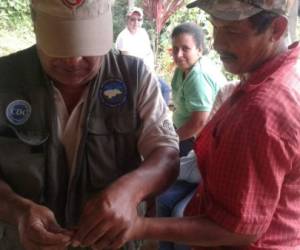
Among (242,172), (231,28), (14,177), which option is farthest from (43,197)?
(231,28)

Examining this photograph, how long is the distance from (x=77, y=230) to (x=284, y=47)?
753 mm

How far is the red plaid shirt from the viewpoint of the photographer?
96 centimetres

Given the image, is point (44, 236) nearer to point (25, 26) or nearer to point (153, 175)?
point (153, 175)

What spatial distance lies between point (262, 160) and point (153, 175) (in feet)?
1.09

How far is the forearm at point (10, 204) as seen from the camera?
3.56ft

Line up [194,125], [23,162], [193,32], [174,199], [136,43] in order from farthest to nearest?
[136,43]
[193,32]
[194,125]
[174,199]
[23,162]

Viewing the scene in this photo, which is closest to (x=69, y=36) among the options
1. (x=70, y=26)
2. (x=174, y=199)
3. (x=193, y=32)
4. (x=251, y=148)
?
(x=70, y=26)

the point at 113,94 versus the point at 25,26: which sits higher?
the point at 113,94

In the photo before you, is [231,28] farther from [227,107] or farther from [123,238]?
[123,238]

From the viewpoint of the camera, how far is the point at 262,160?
0.96 m

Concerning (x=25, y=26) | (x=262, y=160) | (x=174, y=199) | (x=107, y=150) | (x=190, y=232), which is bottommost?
(x=25, y=26)

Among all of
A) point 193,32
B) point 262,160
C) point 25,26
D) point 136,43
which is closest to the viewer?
point 262,160

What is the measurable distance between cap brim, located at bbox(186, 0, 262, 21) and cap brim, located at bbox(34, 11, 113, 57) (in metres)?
0.31

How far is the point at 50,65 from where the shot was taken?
121 centimetres
